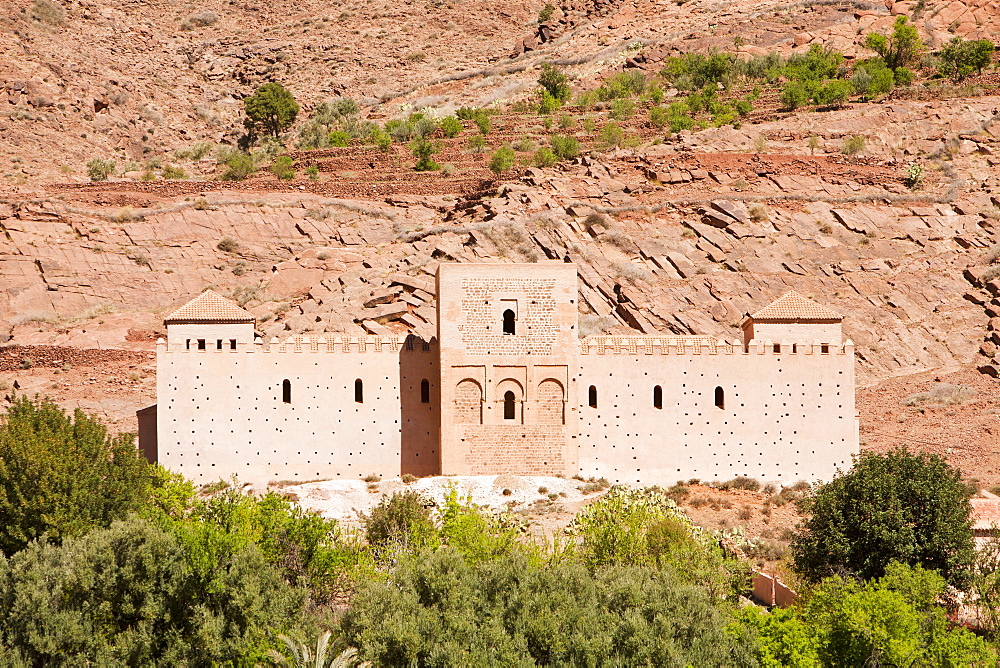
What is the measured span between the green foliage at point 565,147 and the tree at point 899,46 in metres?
20.1

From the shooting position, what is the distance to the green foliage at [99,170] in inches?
2886

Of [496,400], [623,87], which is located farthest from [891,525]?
[623,87]

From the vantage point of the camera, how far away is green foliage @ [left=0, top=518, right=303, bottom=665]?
2941cm

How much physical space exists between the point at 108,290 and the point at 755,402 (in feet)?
89.2

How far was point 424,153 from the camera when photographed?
2862 inches

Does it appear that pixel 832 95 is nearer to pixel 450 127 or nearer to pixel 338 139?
pixel 450 127

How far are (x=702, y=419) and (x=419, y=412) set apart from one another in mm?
7896

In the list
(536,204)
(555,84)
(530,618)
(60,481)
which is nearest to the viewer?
(530,618)

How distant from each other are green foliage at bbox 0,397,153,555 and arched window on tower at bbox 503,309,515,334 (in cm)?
1049

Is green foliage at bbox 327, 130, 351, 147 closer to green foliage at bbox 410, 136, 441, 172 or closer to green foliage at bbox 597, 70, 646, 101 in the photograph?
green foliage at bbox 410, 136, 441, 172

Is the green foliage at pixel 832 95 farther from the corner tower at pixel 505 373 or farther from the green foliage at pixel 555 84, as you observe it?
the corner tower at pixel 505 373

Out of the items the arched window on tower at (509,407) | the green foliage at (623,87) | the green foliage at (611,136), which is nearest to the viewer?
the arched window on tower at (509,407)

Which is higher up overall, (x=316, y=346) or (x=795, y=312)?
(x=795, y=312)

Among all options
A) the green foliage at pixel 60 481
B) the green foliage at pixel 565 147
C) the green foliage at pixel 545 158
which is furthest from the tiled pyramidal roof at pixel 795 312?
the green foliage at pixel 565 147
